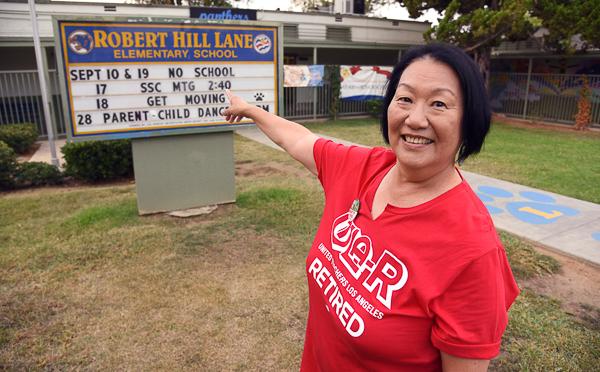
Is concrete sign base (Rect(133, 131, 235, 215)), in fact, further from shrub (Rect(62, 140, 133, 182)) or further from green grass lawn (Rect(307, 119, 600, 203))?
green grass lawn (Rect(307, 119, 600, 203))

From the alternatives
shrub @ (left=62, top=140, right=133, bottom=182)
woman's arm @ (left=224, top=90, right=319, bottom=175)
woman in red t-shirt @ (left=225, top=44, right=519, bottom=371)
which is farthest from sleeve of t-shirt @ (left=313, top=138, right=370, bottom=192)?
shrub @ (left=62, top=140, right=133, bottom=182)

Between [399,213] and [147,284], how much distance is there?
353 centimetres

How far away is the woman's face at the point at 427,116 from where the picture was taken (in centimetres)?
130

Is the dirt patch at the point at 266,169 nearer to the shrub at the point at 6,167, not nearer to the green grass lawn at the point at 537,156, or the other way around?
the green grass lawn at the point at 537,156

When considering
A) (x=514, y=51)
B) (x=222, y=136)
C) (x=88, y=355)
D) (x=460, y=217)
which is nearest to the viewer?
(x=460, y=217)

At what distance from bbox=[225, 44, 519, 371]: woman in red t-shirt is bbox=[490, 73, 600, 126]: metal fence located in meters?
17.4

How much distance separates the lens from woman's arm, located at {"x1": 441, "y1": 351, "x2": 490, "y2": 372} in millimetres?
1156

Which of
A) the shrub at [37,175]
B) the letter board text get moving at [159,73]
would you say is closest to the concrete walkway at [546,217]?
the letter board text get moving at [159,73]

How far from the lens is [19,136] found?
11.1m

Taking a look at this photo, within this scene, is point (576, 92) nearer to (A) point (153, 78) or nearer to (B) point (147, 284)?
(A) point (153, 78)

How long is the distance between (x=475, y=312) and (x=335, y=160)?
909 mm

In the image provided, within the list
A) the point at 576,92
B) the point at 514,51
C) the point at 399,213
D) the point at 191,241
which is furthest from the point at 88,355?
the point at 514,51

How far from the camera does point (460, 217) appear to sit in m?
1.26

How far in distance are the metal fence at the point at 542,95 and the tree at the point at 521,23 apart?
54.4 inches
